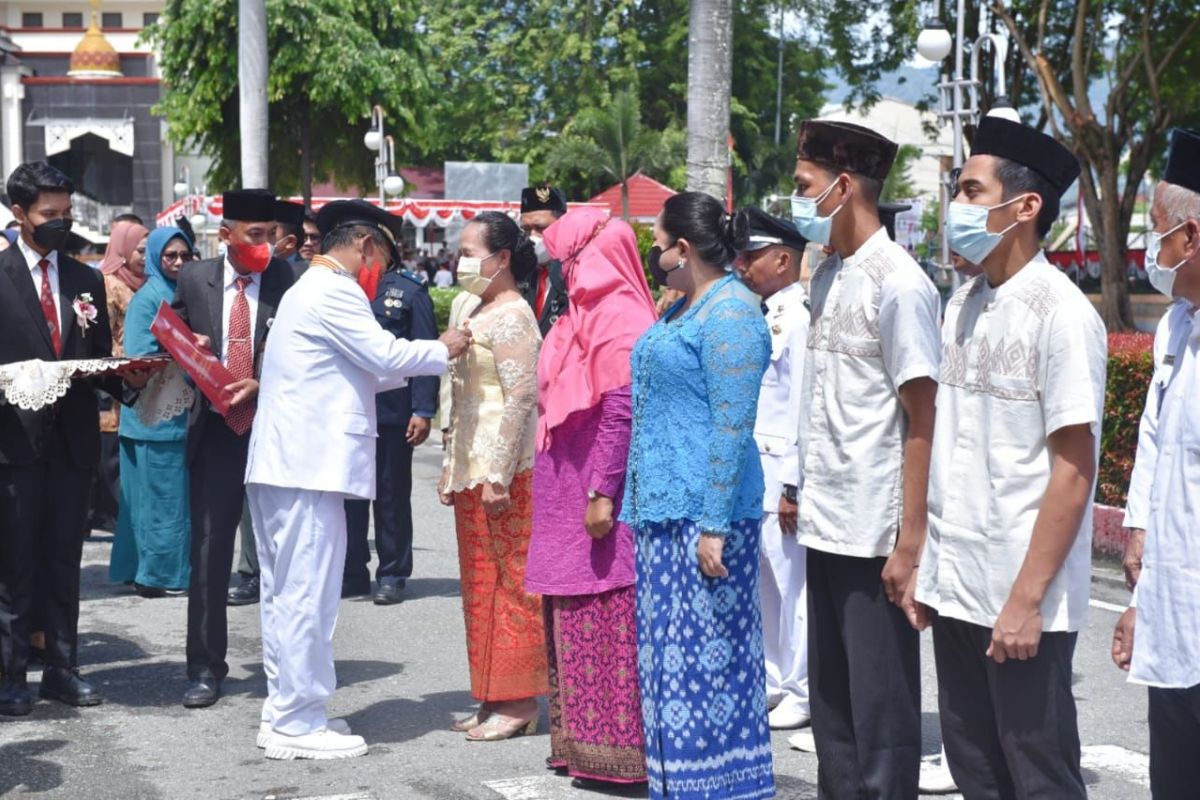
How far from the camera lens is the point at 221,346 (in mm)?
7109

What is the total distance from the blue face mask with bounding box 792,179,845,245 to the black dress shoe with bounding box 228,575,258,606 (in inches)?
216

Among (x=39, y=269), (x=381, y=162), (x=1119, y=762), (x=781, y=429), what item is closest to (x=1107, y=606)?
(x=1119, y=762)

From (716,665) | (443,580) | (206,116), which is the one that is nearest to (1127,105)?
(206,116)

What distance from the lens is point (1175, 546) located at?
3.76 meters

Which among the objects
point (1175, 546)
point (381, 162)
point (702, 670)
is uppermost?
point (381, 162)

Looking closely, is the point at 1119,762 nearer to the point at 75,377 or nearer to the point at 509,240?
the point at 509,240

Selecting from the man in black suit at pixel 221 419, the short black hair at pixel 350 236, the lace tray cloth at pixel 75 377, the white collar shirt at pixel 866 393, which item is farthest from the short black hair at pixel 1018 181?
the lace tray cloth at pixel 75 377

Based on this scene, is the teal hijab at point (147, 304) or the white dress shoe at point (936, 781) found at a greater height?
the teal hijab at point (147, 304)

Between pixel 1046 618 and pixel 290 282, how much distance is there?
435 centimetres

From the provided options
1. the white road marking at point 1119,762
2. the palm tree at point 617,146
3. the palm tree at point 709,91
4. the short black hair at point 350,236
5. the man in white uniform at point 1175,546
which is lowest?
the white road marking at point 1119,762

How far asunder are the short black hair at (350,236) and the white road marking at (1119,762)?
3.30m

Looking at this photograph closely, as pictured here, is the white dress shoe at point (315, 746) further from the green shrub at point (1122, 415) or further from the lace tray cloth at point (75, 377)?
the green shrub at point (1122, 415)

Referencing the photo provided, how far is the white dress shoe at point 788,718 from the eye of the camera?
257 inches

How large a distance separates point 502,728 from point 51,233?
2.75 metres
